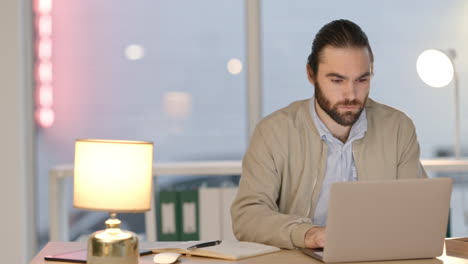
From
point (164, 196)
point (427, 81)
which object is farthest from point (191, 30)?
point (427, 81)

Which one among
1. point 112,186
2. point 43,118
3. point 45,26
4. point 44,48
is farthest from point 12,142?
point 112,186

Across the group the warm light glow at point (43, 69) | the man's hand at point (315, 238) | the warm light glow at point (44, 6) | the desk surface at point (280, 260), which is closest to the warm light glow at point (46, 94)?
the warm light glow at point (43, 69)

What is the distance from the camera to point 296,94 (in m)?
5.00

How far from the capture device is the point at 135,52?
4961 mm

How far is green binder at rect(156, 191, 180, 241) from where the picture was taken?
178 inches

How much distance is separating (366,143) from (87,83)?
7.32ft

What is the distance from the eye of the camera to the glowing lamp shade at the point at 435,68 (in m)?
4.64

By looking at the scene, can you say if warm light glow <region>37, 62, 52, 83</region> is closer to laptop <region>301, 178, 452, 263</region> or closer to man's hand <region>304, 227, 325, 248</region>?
man's hand <region>304, 227, 325, 248</region>

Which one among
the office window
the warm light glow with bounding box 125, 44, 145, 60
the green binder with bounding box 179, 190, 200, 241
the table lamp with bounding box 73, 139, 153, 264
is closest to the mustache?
the table lamp with bounding box 73, 139, 153, 264

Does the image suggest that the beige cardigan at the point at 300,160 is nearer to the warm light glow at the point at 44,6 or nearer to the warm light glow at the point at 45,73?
the warm light glow at the point at 45,73

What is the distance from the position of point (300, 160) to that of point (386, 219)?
2.54 ft

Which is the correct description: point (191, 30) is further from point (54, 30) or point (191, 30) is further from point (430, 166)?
point (430, 166)

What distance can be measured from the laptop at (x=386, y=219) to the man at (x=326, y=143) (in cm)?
59

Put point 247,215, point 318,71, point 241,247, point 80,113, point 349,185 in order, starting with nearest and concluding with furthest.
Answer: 1. point 349,185
2. point 241,247
3. point 247,215
4. point 318,71
5. point 80,113
